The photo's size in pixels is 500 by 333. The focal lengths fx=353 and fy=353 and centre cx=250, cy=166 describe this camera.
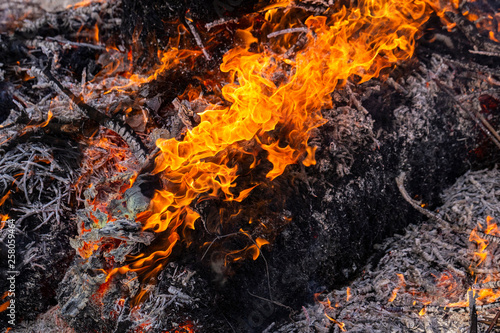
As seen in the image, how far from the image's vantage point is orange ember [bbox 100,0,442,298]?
8.73 ft

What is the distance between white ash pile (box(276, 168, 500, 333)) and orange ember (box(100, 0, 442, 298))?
36.0 inches

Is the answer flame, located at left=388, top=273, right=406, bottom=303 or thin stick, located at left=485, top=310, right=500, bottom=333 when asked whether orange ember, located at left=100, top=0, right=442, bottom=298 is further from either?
thin stick, located at left=485, top=310, right=500, bottom=333

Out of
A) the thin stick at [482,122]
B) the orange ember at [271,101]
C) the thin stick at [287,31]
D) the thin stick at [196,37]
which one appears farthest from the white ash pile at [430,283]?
the thin stick at [196,37]

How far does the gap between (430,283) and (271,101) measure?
6.55 ft

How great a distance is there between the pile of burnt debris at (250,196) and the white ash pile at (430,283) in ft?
0.04

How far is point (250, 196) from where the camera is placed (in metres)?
2.80

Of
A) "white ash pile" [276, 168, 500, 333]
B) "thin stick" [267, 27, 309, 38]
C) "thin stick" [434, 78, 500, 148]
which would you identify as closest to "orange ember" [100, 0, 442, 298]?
"thin stick" [267, 27, 309, 38]

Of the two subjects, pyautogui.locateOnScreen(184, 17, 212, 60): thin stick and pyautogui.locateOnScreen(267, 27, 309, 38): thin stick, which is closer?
pyautogui.locateOnScreen(267, 27, 309, 38): thin stick

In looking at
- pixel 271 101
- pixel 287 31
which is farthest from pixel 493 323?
pixel 287 31

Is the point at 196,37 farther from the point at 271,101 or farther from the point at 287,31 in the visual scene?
the point at 271,101

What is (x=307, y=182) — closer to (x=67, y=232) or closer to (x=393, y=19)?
(x=393, y=19)

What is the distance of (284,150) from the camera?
2941 mm

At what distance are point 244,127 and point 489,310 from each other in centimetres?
229

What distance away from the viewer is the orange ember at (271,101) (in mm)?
2662
